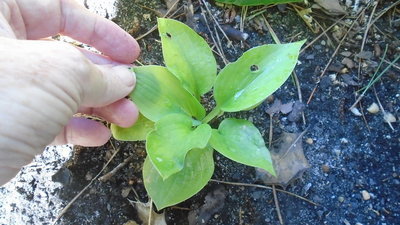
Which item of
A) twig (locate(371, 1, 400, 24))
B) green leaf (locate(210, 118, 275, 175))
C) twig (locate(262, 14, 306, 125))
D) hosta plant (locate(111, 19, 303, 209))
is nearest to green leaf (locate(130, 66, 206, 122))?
hosta plant (locate(111, 19, 303, 209))

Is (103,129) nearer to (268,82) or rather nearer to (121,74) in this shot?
(121,74)

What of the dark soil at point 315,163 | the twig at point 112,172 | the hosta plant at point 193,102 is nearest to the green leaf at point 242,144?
the hosta plant at point 193,102

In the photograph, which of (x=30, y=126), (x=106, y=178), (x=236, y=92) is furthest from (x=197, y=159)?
(x=30, y=126)

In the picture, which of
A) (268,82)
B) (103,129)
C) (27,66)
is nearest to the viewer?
(27,66)

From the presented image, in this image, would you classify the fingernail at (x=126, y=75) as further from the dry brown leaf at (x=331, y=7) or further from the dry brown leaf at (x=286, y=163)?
the dry brown leaf at (x=331, y=7)

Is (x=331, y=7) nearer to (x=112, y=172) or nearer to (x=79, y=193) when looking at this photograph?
(x=112, y=172)

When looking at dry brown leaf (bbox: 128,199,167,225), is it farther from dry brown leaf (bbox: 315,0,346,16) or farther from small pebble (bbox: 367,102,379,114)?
dry brown leaf (bbox: 315,0,346,16)

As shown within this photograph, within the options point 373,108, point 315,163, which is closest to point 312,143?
point 315,163
